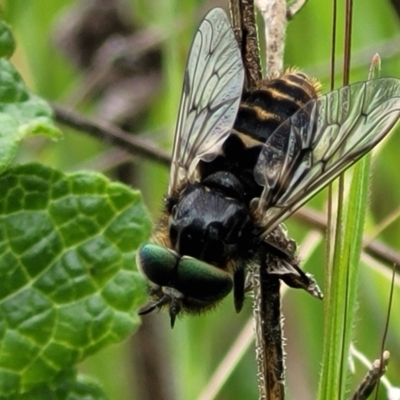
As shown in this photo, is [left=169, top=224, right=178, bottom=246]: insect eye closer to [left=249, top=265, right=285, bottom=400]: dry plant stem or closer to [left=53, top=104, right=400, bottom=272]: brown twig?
[left=249, top=265, right=285, bottom=400]: dry plant stem

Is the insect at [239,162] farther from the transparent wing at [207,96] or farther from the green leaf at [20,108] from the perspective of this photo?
the green leaf at [20,108]

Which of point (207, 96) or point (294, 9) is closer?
point (294, 9)

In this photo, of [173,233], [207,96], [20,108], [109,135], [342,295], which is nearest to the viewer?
[342,295]

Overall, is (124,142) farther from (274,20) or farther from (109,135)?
(274,20)

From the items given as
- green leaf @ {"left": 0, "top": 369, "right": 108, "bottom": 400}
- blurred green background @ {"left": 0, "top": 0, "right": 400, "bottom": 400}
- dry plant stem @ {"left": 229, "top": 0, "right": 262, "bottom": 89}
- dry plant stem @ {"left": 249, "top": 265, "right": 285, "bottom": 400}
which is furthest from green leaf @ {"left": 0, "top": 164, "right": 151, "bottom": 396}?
blurred green background @ {"left": 0, "top": 0, "right": 400, "bottom": 400}

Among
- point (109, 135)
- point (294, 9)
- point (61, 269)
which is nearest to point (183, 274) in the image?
point (61, 269)

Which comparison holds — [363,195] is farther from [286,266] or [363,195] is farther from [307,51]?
[307,51]

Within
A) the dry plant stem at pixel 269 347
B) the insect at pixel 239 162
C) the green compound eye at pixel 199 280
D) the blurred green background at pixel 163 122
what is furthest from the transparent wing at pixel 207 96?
the blurred green background at pixel 163 122
